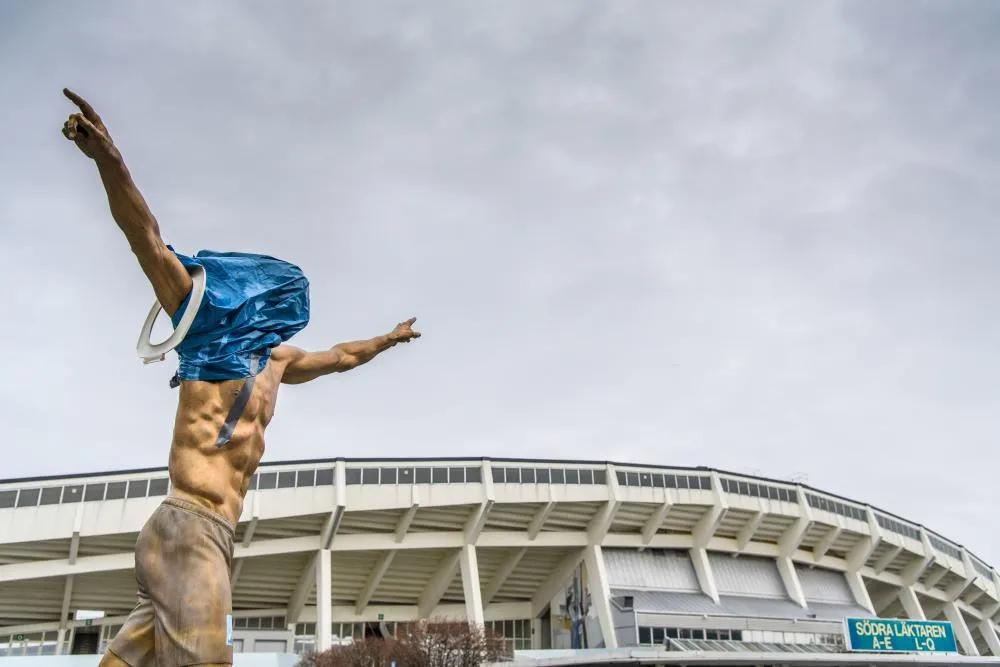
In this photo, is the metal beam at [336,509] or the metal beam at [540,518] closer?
the metal beam at [336,509]

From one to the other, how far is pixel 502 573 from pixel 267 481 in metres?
17.5

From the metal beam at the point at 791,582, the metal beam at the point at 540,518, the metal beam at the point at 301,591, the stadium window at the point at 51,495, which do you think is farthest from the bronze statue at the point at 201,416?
the metal beam at the point at 791,582

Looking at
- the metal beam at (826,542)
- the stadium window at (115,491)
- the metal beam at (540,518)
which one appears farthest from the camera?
the metal beam at (826,542)

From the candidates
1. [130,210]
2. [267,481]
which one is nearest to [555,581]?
[267,481]

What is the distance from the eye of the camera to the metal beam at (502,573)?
51562 mm

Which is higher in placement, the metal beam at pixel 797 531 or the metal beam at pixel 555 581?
the metal beam at pixel 797 531

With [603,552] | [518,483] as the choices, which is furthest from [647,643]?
[518,483]

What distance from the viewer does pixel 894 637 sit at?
4538 centimetres

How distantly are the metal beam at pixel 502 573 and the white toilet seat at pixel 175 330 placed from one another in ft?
151

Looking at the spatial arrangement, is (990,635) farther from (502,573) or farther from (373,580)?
(373,580)

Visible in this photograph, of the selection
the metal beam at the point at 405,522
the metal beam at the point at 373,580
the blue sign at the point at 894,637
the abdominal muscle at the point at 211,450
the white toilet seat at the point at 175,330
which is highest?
the metal beam at the point at 405,522

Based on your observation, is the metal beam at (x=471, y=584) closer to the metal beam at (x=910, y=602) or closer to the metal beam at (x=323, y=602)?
the metal beam at (x=323, y=602)

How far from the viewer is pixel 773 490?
56031 mm

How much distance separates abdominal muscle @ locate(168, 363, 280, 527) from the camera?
620cm
